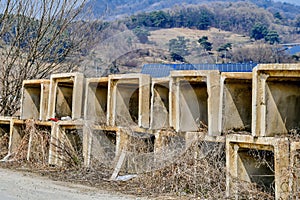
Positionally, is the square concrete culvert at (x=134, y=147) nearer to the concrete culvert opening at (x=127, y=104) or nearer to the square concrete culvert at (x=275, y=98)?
the concrete culvert opening at (x=127, y=104)

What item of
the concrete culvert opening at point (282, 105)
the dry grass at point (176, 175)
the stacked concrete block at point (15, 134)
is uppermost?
the concrete culvert opening at point (282, 105)

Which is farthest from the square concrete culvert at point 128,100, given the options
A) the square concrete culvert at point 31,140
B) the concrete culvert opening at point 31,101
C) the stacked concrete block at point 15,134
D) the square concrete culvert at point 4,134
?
the square concrete culvert at point 4,134

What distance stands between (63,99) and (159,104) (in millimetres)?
2067

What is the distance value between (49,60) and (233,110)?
719cm

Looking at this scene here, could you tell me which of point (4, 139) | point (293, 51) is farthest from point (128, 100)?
point (293, 51)

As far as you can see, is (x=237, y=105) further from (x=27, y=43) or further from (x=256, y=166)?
(x=27, y=43)

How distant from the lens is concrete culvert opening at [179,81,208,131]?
5.91 metres

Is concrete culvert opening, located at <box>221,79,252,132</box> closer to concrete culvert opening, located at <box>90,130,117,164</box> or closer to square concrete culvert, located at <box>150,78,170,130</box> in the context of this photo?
square concrete culvert, located at <box>150,78,170,130</box>

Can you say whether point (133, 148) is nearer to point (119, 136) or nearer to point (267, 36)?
point (119, 136)

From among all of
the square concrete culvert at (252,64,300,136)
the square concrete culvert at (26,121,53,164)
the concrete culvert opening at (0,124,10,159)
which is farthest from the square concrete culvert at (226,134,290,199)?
the concrete culvert opening at (0,124,10,159)

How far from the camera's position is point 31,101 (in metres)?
8.57

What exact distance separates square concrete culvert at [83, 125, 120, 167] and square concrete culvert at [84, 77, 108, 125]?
171mm

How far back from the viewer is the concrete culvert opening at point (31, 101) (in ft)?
27.6

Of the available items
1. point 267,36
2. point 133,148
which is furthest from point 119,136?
point 267,36
